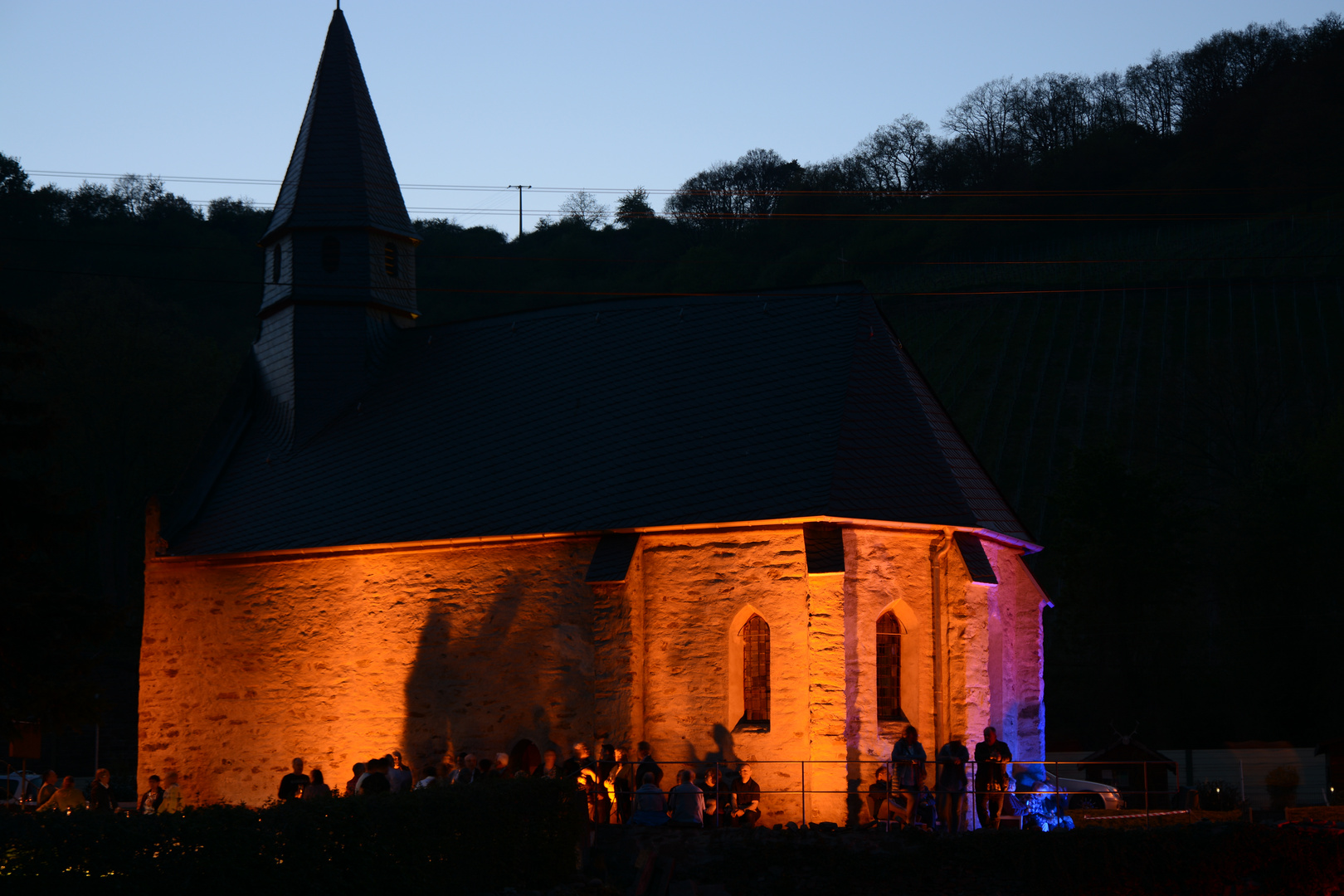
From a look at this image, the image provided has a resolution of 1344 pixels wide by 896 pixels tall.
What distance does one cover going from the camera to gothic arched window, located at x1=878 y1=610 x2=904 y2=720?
2112 cm

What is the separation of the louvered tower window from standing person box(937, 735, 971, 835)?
294 cm

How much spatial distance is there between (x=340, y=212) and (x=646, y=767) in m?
14.8

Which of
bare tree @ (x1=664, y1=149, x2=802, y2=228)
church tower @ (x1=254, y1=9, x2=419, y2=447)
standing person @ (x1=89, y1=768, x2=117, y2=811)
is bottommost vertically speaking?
standing person @ (x1=89, y1=768, x2=117, y2=811)

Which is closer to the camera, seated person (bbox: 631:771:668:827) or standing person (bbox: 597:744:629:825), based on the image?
seated person (bbox: 631:771:668:827)

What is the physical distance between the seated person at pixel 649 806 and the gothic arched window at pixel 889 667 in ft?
13.3

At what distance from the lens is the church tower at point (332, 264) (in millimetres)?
27875

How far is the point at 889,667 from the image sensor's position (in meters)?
21.2

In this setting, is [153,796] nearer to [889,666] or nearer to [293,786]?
[293,786]

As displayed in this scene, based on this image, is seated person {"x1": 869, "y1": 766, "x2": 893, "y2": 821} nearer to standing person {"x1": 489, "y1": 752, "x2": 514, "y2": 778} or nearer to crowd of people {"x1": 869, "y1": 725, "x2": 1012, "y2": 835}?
crowd of people {"x1": 869, "y1": 725, "x2": 1012, "y2": 835}

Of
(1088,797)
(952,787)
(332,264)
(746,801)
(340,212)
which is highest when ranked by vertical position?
(340,212)

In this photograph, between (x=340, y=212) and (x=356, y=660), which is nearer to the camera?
(x=356, y=660)

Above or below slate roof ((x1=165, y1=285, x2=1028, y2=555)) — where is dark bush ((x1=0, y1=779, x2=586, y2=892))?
below

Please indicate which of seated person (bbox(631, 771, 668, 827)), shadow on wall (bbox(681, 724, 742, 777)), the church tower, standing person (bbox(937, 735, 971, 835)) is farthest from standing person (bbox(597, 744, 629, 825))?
the church tower

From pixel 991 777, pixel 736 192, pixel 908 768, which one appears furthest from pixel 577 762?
pixel 736 192
